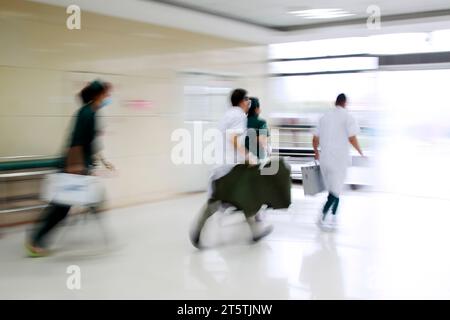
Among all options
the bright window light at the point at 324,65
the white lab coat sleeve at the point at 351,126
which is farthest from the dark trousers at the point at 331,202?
the bright window light at the point at 324,65

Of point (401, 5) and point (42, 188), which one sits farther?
point (401, 5)

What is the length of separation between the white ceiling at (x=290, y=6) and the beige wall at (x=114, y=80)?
2.60 ft

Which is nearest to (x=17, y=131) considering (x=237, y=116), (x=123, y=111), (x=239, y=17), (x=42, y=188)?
(x=42, y=188)

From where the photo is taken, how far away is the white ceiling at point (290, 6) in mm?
5996

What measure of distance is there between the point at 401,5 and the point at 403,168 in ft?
9.26

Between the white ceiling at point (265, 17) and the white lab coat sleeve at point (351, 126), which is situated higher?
the white ceiling at point (265, 17)

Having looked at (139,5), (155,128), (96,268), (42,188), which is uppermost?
(139,5)

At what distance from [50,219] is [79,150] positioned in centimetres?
64

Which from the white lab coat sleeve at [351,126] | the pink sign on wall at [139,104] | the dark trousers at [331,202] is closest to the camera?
the white lab coat sleeve at [351,126]

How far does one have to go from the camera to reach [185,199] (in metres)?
7.03

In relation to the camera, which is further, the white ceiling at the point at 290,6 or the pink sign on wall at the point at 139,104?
the pink sign on wall at the point at 139,104

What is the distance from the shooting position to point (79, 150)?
13.1 feet

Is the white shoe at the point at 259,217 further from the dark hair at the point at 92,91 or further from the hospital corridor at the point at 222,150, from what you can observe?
the dark hair at the point at 92,91

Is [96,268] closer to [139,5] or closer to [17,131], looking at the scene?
[17,131]
